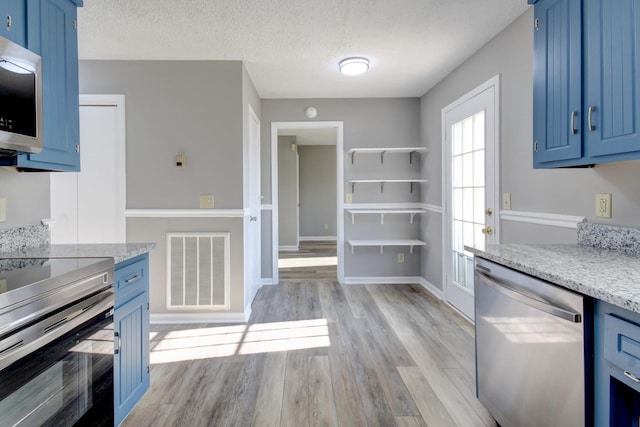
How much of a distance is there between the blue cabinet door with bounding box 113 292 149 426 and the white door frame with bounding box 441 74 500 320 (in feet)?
8.30

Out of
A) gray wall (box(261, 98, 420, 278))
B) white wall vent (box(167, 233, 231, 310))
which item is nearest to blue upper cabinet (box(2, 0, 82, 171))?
white wall vent (box(167, 233, 231, 310))

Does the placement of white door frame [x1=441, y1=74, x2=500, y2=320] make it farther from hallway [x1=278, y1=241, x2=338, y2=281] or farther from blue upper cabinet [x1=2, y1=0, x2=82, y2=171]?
blue upper cabinet [x1=2, y1=0, x2=82, y2=171]

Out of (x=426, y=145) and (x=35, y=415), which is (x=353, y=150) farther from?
(x=35, y=415)

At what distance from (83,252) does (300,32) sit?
2.12 meters

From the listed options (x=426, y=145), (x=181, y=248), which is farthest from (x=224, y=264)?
(x=426, y=145)

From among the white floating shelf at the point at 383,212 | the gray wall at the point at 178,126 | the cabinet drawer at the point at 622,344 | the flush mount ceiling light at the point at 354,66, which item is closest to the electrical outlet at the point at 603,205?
the cabinet drawer at the point at 622,344

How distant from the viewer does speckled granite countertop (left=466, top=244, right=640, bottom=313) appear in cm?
98

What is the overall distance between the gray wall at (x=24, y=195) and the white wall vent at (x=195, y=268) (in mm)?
1242

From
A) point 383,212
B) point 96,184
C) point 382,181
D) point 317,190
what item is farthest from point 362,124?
point 317,190

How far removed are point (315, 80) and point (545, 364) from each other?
3280mm

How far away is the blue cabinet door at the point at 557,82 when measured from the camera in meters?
1.58

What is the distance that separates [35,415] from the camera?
104 cm

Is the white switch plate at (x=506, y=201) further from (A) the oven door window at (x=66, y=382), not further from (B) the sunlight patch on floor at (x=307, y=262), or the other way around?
(B) the sunlight patch on floor at (x=307, y=262)

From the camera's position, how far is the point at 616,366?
0.99 metres
